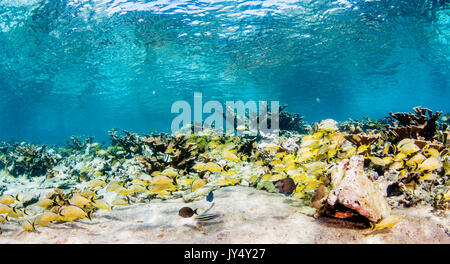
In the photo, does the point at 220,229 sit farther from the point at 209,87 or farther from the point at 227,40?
the point at 209,87

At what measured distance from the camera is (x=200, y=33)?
15055 mm

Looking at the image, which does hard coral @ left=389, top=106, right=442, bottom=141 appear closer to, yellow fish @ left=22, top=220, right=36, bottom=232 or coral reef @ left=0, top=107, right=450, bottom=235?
coral reef @ left=0, top=107, right=450, bottom=235

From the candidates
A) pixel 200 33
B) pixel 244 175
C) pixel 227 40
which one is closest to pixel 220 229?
pixel 244 175

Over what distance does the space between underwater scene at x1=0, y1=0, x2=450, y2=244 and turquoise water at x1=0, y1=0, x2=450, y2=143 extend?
0.14 m

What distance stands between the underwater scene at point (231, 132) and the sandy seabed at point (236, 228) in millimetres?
25

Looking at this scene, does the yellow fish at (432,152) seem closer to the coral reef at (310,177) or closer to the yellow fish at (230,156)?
the coral reef at (310,177)

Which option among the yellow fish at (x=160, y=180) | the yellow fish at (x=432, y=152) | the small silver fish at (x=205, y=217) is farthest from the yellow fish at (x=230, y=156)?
the yellow fish at (x=432, y=152)

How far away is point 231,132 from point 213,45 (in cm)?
1161

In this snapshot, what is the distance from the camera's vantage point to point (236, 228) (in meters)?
2.62

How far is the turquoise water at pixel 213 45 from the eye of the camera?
495 inches

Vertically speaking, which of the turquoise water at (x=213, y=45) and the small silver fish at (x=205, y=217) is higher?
the turquoise water at (x=213, y=45)

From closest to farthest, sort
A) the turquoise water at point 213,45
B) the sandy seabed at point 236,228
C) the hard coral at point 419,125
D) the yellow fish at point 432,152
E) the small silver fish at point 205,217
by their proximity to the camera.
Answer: the sandy seabed at point 236,228 → the small silver fish at point 205,217 → the yellow fish at point 432,152 → the hard coral at point 419,125 → the turquoise water at point 213,45

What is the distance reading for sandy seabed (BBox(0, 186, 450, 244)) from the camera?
7.24 ft
